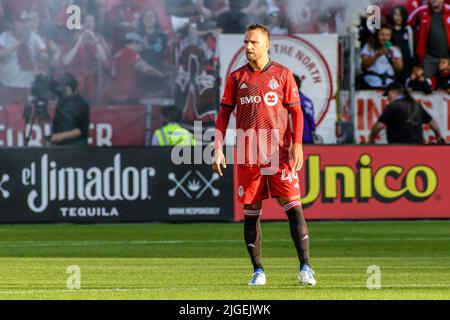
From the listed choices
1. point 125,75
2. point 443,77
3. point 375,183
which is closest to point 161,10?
point 125,75

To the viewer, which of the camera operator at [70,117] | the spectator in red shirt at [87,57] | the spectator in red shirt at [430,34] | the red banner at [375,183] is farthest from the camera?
the spectator in red shirt at [430,34]

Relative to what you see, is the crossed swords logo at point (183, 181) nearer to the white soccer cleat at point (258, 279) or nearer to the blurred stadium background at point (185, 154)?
the blurred stadium background at point (185, 154)

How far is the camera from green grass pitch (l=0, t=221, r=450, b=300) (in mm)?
11047

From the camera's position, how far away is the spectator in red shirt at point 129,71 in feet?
79.4

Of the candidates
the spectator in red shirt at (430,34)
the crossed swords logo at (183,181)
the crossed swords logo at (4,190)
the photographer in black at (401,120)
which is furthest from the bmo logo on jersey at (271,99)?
the spectator in red shirt at (430,34)

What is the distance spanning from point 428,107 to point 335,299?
1448cm

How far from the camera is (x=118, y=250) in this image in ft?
56.1

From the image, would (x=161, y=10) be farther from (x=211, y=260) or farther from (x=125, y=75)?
(x=211, y=260)

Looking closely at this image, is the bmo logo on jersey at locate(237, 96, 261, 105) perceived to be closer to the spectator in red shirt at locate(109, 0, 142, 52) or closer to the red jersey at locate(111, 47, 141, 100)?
the red jersey at locate(111, 47, 141, 100)

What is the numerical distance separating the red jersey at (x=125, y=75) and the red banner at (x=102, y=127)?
0.55 meters


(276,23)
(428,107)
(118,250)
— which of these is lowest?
(118,250)
